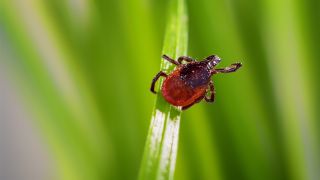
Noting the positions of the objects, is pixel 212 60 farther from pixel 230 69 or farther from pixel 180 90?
pixel 180 90

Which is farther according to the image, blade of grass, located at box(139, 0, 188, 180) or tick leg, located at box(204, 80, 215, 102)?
tick leg, located at box(204, 80, 215, 102)

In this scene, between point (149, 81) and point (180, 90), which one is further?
point (149, 81)

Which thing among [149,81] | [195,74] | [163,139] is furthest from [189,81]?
[163,139]

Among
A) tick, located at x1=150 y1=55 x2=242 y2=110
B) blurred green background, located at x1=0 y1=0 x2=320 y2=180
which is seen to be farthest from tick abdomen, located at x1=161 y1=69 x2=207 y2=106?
blurred green background, located at x1=0 y1=0 x2=320 y2=180

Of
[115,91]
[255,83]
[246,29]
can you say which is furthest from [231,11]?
[115,91]

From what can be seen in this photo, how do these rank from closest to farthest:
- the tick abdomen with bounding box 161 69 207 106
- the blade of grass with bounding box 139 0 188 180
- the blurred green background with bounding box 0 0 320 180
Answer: the blade of grass with bounding box 139 0 188 180 < the tick abdomen with bounding box 161 69 207 106 < the blurred green background with bounding box 0 0 320 180

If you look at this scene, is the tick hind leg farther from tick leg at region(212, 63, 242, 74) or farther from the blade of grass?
the blade of grass

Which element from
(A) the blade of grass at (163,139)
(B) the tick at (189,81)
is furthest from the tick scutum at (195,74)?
(A) the blade of grass at (163,139)
